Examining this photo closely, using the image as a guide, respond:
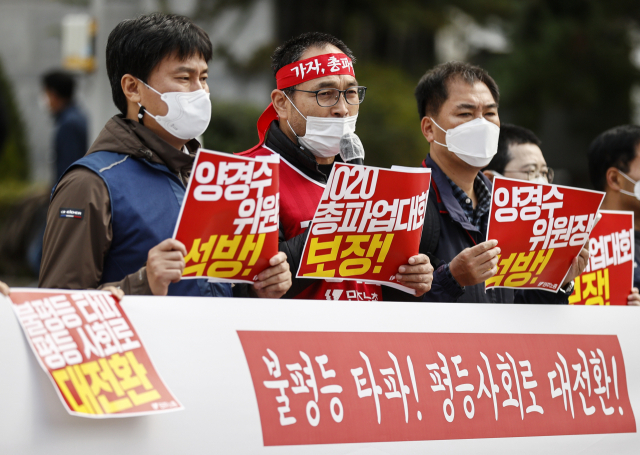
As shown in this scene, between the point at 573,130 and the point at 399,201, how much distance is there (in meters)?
14.2

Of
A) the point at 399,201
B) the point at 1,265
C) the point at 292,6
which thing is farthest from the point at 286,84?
the point at 292,6

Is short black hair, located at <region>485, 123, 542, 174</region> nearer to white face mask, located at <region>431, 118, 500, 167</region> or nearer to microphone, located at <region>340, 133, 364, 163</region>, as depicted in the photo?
white face mask, located at <region>431, 118, 500, 167</region>

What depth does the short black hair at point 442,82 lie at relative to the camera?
354 cm

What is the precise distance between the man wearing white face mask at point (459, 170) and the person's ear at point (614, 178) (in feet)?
3.82

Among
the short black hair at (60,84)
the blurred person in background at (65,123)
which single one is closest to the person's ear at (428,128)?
the blurred person in background at (65,123)

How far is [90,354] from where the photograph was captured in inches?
82.5

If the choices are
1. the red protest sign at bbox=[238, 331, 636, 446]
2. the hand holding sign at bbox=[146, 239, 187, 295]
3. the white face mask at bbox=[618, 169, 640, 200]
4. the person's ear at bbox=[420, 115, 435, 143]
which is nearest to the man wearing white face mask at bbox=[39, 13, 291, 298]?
the hand holding sign at bbox=[146, 239, 187, 295]

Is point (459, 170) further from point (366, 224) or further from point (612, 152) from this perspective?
point (612, 152)

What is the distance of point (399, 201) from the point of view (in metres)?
2.69

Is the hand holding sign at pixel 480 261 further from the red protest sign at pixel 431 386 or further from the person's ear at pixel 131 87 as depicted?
the person's ear at pixel 131 87

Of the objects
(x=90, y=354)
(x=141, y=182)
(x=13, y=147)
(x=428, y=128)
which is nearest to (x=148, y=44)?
(x=141, y=182)

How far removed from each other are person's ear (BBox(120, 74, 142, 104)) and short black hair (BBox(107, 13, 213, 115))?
2 cm

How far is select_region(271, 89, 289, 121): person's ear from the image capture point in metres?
3.33

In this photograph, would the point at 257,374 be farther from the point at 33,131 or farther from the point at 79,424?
the point at 33,131
